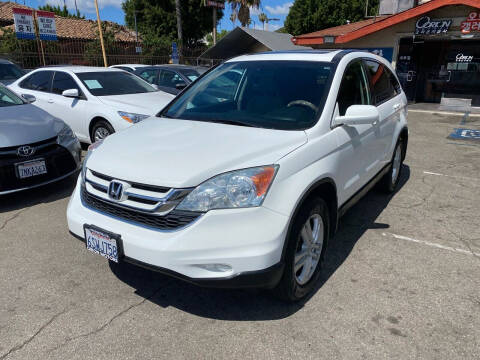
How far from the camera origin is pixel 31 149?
455 centimetres

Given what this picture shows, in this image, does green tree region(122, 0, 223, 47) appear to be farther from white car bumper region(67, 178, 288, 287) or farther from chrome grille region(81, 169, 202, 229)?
white car bumper region(67, 178, 288, 287)

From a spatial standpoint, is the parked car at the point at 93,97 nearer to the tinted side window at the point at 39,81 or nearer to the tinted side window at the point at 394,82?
the tinted side window at the point at 39,81

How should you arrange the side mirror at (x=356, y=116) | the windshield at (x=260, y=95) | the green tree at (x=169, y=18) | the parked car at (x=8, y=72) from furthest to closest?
1. the green tree at (x=169, y=18)
2. the parked car at (x=8, y=72)
3. the windshield at (x=260, y=95)
4. the side mirror at (x=356, y=116)

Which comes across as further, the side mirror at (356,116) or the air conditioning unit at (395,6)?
the air conditioning unit at (395,6)

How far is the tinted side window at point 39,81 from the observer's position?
24.4 ft

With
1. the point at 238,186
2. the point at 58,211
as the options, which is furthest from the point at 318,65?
the point at 58,211

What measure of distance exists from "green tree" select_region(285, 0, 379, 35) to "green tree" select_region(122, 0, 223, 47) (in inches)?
384

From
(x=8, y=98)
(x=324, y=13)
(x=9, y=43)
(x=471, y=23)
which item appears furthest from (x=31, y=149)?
(x=324, y=13)

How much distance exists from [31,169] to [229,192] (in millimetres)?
3213

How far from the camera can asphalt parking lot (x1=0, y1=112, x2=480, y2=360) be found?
2408mm

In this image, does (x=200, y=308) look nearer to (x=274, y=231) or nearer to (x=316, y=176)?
(x=274, y=231)

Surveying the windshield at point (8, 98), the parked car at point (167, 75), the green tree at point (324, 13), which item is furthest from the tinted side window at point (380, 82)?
the green tree at point (324, 13)

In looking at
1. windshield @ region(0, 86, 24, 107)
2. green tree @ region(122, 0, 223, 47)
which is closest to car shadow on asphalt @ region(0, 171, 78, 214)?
windshield @ region(0, 86, 24, 107)

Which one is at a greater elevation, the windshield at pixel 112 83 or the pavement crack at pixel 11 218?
the windshield at pixel 112 83
